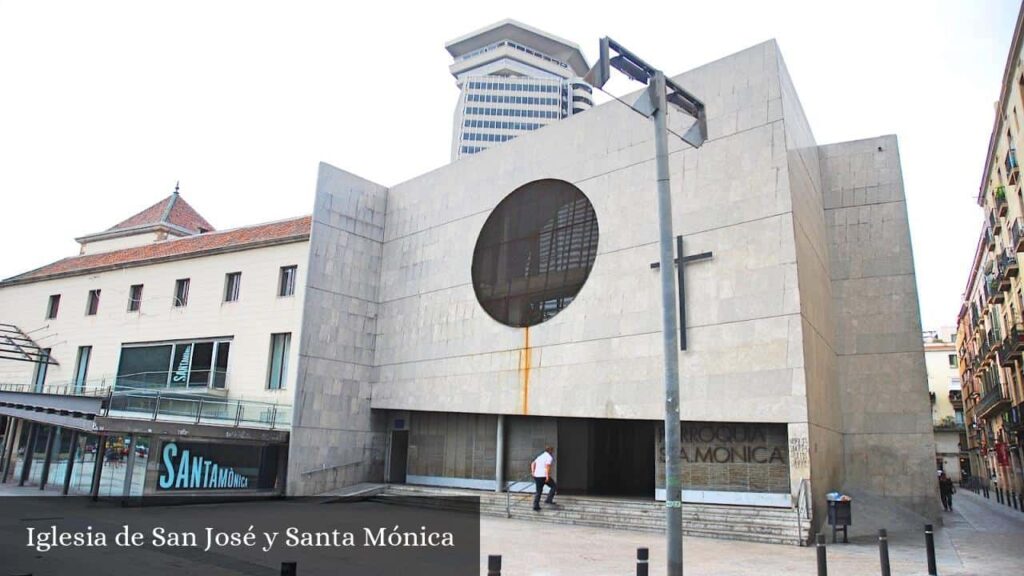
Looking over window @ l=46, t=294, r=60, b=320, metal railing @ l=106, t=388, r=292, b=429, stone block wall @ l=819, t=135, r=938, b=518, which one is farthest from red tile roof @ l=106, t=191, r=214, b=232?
stone block wall @ l=819, t=135, r=938, b=518

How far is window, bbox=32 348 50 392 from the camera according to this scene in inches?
1334

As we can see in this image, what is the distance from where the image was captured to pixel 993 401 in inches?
1553

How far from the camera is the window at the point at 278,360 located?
26969 millimetres

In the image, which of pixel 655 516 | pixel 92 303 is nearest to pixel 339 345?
pixel 655 516

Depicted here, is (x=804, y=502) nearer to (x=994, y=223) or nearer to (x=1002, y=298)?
(x=1002, y=298)

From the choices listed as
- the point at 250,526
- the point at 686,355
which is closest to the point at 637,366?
the point at 686,355

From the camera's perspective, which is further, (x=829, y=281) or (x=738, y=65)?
(x=829, y=281)

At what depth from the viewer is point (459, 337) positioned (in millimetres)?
25328

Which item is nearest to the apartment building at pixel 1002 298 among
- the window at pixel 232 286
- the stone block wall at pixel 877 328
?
the stone block wall at pixel 877 328

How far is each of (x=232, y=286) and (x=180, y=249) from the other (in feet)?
17.0

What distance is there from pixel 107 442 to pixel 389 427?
9932mm

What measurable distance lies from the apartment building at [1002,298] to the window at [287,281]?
27.2 metres

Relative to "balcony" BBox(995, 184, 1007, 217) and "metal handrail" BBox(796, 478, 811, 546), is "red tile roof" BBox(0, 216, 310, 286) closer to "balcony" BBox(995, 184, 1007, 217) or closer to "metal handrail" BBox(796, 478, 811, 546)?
"metal handrail" BBox(796, 478, 811, 546)

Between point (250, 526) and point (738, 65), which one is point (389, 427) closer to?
point (250, 526)
